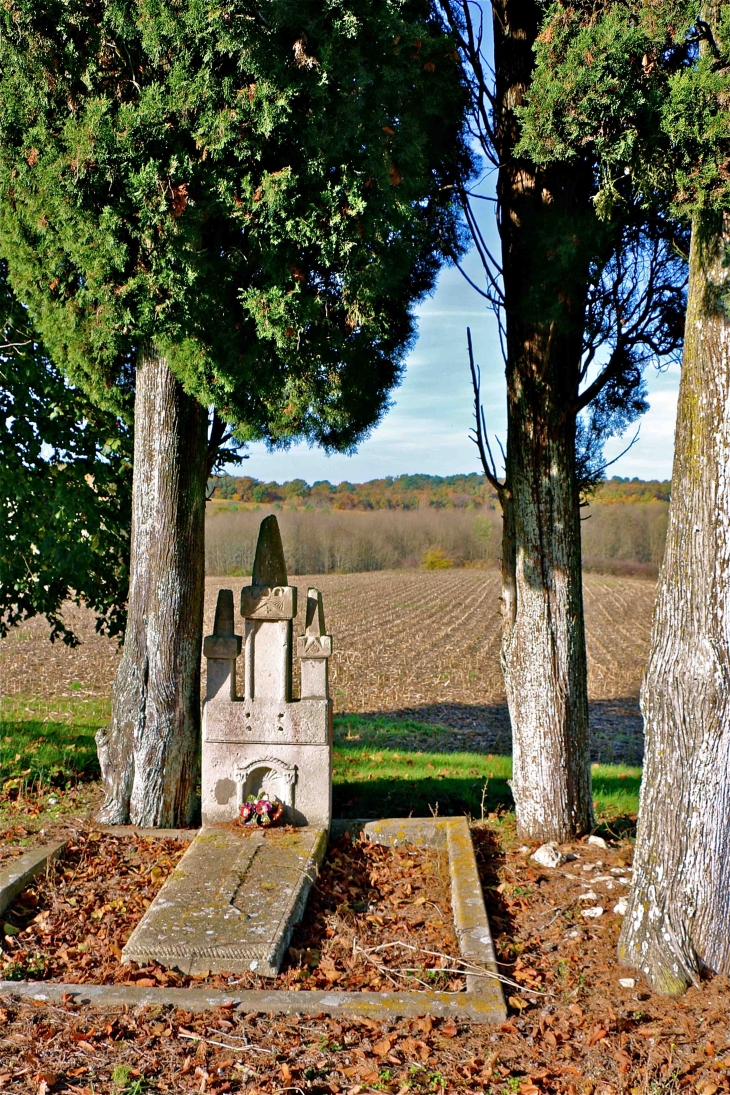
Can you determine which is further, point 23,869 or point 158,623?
point 158,623

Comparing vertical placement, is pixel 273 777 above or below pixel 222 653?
below

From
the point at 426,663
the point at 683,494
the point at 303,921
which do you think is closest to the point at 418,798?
the point at 303,921

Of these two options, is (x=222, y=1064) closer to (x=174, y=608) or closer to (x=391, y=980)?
(x=391, y=980)

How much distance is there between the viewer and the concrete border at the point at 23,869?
5.40 m

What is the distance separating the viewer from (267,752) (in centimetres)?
650

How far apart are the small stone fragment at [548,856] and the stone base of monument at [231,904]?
1.56 m

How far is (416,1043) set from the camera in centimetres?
392

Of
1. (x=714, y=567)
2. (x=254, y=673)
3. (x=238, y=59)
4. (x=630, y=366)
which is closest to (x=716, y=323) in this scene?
(x=714, y=567)

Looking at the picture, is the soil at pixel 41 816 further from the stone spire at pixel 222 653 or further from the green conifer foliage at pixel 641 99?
the green conifer foliage at pixel 641 99

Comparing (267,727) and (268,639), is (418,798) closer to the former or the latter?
(267,727)

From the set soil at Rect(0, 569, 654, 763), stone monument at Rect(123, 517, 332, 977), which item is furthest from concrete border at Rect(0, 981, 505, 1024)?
soil at Rect(0, 569, 654, 763)

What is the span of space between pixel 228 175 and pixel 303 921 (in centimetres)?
481

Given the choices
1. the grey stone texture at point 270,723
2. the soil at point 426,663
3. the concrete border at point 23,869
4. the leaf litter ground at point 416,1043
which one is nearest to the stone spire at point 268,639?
the grey stone texture at point 270,723

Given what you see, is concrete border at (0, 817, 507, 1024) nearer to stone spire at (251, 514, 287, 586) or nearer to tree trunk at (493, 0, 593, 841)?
tree trunk at (493, 0, 593, 841)
